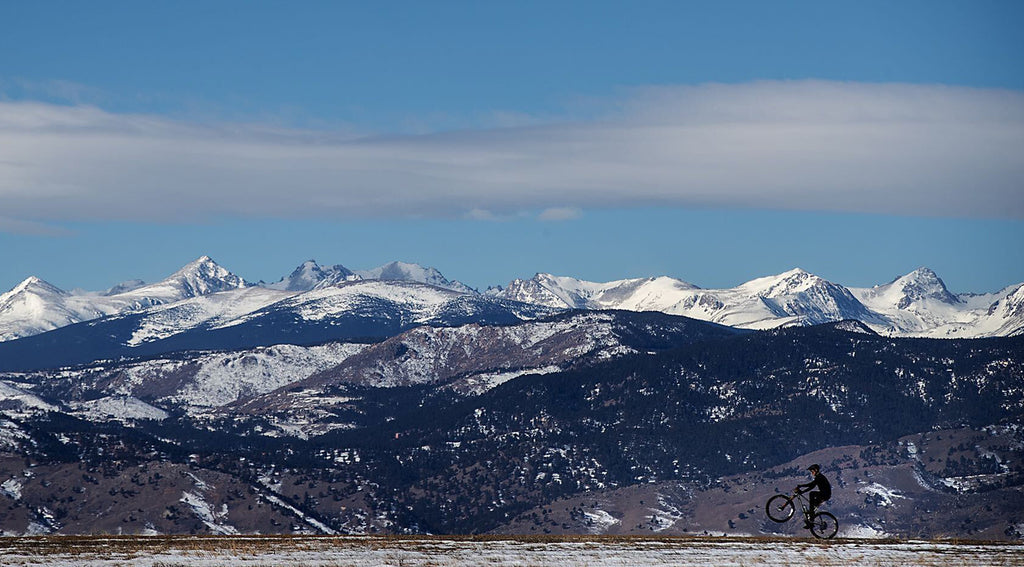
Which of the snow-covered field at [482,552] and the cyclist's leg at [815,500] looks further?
the cyclist's leg at [815,500]

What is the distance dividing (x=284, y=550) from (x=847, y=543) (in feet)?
111

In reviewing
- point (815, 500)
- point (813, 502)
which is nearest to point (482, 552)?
point (813, 502)

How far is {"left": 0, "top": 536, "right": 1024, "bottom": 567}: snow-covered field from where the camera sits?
74.4 metres

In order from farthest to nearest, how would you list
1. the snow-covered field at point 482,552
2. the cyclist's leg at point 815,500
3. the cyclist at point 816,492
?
the cyclist's leg at point 815,500 < the cyclist at point 816,492 < the snow-covered field at point 482,552

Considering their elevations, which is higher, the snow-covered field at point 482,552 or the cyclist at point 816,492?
the cyclist at point 816,492

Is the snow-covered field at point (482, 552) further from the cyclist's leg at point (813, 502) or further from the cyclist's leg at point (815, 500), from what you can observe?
the cyclist's leg at point (815, 500)

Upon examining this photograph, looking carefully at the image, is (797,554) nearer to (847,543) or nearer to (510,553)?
(847,543)

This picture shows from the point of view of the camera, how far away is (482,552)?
259 ft

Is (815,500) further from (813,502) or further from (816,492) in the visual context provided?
(816,492)

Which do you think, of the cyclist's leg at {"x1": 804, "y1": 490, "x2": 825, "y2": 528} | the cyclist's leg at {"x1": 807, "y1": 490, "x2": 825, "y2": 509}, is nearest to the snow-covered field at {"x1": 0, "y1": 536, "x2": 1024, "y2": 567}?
the cyclist's leg at {"x1": 804, "y1": 490, "x2": 825, "y2": 528}

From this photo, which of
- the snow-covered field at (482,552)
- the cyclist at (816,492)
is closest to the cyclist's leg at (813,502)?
the cyclist at (816,492)

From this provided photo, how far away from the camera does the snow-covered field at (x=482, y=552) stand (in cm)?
Answer: 7438

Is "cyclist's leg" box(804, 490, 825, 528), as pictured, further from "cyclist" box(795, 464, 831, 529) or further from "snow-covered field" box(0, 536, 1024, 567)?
"snow-covered field" box(0, 536, 1024, 567)

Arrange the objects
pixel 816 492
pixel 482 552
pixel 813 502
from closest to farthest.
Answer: pixel 482 552 < pixel 816 492 < pixel 813 502
